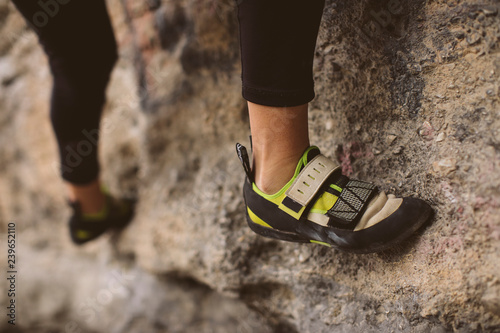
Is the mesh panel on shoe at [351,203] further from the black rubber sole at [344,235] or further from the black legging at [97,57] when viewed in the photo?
the black legging at [97,57]

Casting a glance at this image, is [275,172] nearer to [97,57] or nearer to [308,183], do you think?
[308,183]

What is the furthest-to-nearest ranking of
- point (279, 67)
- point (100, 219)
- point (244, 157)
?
point (100, 219) < point (244, 157) < point (279, 67)

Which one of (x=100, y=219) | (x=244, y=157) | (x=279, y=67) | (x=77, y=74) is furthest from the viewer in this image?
(x=100, y=219)

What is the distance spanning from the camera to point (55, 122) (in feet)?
3.31

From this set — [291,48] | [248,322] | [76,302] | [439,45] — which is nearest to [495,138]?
[439,45]

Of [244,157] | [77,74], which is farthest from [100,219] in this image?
[244,157]

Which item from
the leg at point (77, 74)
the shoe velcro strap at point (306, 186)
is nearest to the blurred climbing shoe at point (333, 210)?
the shoe velcro strap at point (306, 186)

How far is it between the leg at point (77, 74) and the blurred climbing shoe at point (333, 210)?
0.55 m

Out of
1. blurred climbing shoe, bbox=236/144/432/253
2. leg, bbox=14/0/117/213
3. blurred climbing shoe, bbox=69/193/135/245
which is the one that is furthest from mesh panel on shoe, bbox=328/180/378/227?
blurred climbing shoe, bbox=69/193/135/245

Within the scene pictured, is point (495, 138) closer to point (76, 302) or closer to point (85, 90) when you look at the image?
point (85, 90)

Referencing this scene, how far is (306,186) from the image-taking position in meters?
0.64

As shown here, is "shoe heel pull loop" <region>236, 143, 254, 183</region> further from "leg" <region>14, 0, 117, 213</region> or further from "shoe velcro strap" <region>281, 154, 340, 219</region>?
"leg" <region>14, 0, 117, 213</region>

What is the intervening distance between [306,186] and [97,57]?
0.70m

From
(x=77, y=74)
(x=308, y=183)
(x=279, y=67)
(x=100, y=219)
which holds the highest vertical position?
(x=279, y=67)
